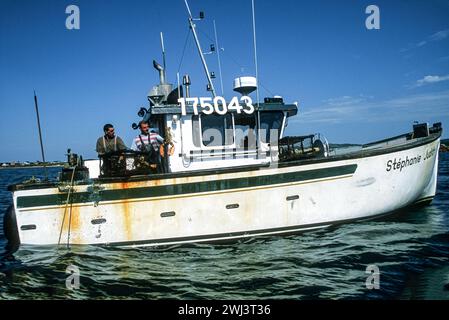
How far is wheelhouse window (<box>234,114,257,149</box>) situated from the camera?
8.18m

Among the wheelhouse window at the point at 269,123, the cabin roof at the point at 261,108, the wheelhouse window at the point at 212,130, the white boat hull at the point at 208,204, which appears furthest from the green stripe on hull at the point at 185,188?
the cabin roof at the point at 261,108

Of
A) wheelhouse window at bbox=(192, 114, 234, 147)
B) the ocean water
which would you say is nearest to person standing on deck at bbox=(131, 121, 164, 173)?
wheelhouse window at bbox=(192, 114, 234, 147)

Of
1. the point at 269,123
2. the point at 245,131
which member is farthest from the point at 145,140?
the point at 269,123

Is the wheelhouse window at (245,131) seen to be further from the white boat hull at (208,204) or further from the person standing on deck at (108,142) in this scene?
the person standing on deck at (108,142)

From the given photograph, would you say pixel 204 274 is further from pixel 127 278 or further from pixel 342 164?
pixel 342 164

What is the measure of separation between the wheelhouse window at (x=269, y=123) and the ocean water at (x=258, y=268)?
8.52 ft

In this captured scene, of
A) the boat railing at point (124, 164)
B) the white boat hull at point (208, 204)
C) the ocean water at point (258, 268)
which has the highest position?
the boat railing at point (124, 164)

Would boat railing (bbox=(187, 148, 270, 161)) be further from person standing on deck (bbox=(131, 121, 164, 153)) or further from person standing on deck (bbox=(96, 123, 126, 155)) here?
person standing on deck (bbox=(96, 123, 126, 155))

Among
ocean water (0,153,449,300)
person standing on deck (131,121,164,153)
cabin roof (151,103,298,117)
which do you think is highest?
cabin roof (151,103,298,117)

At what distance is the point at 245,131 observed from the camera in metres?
8.27

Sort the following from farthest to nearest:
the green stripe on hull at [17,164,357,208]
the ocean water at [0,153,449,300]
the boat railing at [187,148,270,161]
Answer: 1. the boat railing at [187,148,270,161]
2. the green stripe on hull at [17,164,357,208]
3. the ocean water at [0,153,449,300]

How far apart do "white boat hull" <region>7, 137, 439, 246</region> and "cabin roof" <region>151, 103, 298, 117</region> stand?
5.69ft

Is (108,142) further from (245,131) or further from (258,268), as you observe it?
(258,268)

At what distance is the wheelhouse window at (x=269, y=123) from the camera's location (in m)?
8.35
